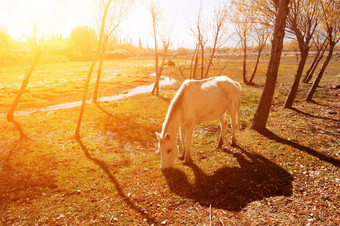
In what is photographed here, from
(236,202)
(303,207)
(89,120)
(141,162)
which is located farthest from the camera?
(89,120)

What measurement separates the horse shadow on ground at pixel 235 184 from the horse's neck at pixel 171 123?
1.86 meters

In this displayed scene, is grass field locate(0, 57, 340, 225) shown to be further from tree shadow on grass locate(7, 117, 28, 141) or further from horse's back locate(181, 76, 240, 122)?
horse's back locate(181, 76, 240, 122)

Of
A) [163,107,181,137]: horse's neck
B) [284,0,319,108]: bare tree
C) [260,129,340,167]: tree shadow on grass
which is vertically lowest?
[260,129,340,167]: tree shadow on grass

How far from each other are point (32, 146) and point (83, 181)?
5260 millimetres

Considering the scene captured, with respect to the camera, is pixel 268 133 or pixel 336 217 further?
pixel 268 133

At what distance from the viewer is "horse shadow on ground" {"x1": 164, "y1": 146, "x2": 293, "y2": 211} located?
21.0 feet

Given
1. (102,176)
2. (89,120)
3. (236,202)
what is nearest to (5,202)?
(102,176)

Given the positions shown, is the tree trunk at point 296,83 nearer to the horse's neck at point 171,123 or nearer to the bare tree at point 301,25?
the bare tree at point 301,25

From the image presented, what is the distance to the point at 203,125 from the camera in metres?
13.7

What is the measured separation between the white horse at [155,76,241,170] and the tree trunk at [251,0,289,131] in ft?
5.84

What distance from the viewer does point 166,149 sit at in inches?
291

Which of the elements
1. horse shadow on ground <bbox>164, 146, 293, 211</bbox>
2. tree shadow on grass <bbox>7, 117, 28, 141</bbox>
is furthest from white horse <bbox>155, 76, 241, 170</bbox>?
tree shadow on grass <bbox>7, 117, 28, 141</bbox>

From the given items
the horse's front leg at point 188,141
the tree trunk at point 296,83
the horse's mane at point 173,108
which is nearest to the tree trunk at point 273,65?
the horse's front leg at point 188,141

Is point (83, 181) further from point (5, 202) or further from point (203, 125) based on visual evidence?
point (203, 125)
